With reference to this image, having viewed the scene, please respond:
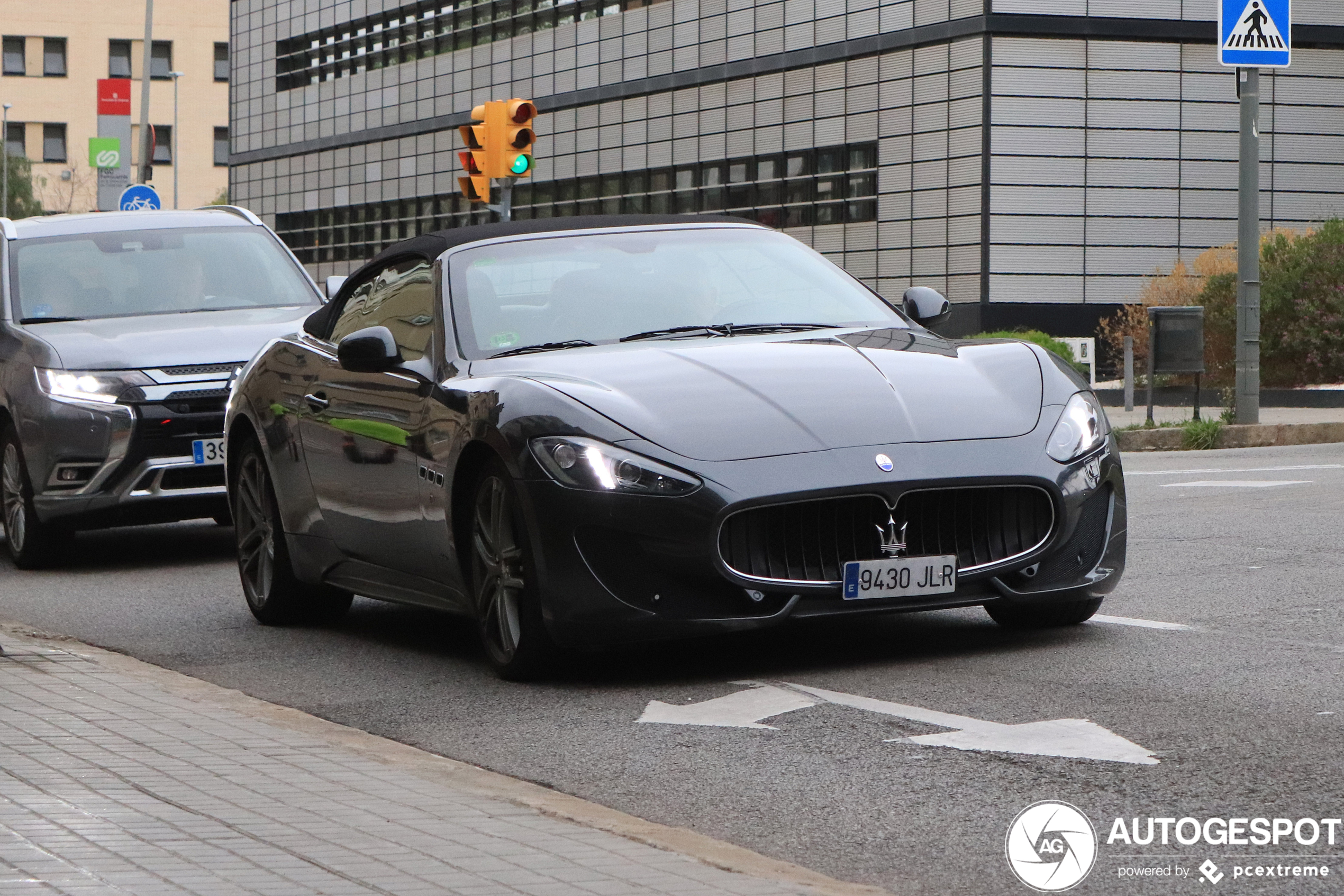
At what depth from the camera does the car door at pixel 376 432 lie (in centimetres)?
739

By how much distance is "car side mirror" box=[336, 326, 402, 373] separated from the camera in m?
7.51

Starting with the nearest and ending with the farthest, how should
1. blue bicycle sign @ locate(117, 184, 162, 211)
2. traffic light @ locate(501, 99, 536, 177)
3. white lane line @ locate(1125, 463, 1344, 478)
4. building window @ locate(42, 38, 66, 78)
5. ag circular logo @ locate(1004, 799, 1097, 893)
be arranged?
1. ag circular logo @ locate(1004, 799, 1097, 893)
2. white lane line @ locate(1125, 463, 1344, 478)
3. traffic light @ locate(501, 99, 536, 177)
4. blue bicycle sign @ locate(117, 184, 162, 211)
5. building window @ locate(42, 38, 66, 78)

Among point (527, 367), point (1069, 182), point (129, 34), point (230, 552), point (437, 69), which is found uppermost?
point (129, 34)

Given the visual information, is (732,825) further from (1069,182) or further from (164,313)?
(1069,182)

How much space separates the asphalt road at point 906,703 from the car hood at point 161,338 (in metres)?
1.53

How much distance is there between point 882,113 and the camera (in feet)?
141

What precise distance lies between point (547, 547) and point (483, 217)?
53.6m

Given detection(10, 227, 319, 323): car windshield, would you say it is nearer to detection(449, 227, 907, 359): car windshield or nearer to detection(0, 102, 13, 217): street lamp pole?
detection(449, 227, 907, 359): car windshield

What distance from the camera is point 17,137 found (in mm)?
108375

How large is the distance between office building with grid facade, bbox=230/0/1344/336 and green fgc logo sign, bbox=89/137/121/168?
1627 cm

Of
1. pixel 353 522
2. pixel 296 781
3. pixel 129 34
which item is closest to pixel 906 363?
pixel 353 522

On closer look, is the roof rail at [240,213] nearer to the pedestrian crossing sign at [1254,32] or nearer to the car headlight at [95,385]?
the car headlight at [95,385]

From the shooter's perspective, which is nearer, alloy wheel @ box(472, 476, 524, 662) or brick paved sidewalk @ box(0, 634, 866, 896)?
brick paved sidewalk @ box(0, 634, 866, 896)

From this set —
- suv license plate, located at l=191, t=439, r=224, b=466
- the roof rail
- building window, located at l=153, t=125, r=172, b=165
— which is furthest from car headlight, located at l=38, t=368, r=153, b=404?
building window, located at l=153, t=125, r=172, b=165
